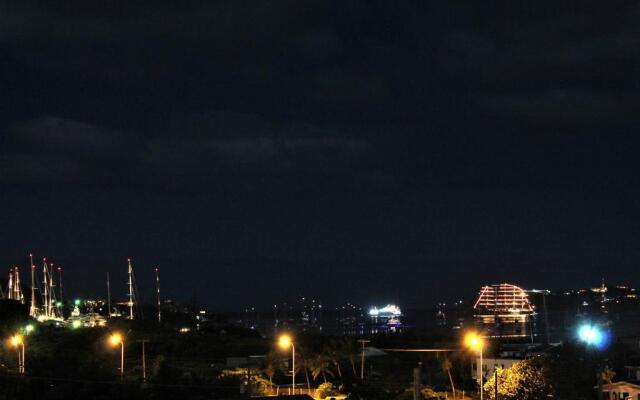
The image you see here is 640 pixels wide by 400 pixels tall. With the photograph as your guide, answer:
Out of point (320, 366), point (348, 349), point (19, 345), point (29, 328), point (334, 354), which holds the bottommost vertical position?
point (320, 366)

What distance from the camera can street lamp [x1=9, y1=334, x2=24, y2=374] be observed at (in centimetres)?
3506

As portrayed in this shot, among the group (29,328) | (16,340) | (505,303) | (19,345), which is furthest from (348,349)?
(505,303)

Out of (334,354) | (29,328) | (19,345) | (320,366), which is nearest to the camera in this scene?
(320,366)

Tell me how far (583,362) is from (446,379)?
40.7ft

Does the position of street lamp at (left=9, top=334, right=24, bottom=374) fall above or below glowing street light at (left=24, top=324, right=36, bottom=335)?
below

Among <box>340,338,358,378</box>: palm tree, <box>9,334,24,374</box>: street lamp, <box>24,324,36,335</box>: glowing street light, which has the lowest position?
<box>340,338,358,378</box>: palm tree

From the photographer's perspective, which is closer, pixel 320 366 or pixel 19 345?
pixel 320 366

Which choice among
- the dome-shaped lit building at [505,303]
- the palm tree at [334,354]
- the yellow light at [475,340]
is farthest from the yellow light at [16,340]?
the dome-shaped lit building at [505,303]

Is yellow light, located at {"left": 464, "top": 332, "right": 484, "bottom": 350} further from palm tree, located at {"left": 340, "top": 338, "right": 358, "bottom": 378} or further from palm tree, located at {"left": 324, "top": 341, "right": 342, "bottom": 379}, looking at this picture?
palm tree, located at {"left": 324, "top": 341, "right": 342, "bottom": 379}

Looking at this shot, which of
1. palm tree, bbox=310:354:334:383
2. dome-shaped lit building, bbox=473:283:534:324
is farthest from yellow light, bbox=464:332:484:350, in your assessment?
dome-shaped lit building, bbox=473:283:534:324

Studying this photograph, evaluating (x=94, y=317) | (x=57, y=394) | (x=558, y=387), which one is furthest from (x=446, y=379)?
(x=94, y=317)

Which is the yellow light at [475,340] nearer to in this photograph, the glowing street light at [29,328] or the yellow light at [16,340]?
the yellow light at [16,340]

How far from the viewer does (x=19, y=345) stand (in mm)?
40469

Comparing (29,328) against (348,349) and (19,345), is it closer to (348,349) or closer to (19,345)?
(19,345)
